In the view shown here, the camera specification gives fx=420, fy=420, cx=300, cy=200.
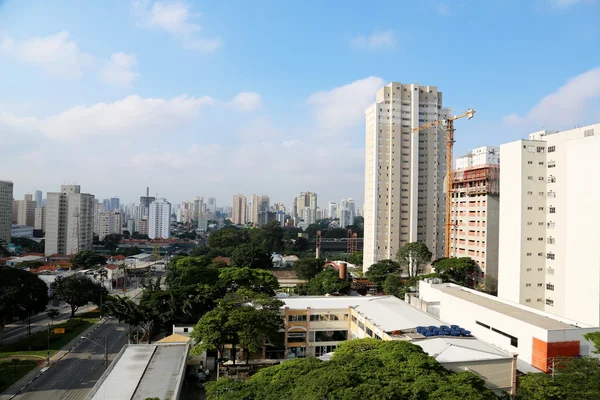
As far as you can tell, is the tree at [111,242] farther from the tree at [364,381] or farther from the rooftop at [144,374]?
the tree at [364,381]

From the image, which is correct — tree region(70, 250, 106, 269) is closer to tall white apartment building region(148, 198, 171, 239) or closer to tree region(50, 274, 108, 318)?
tree region(50, 274, 108, 318)

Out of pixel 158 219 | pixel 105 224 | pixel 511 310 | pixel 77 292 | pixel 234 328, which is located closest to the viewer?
pixel 234 328

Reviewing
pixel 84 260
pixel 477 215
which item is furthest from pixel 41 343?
pixel 477 215

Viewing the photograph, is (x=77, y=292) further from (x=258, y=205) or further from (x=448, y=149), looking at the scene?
(x=258, y=205)

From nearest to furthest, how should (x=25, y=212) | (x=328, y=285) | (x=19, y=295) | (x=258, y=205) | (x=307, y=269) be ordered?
(x=19, y=295)
(x=328, y=285)
(x=307, y=269)
(x=25, y=212)
(x=258, y=205)

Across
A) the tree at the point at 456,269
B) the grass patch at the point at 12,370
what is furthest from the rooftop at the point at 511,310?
the grass patch at the point at 12,370

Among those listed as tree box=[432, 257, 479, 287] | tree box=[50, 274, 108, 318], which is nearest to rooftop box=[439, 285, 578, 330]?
tree box=[432, 257, 479, 287]
